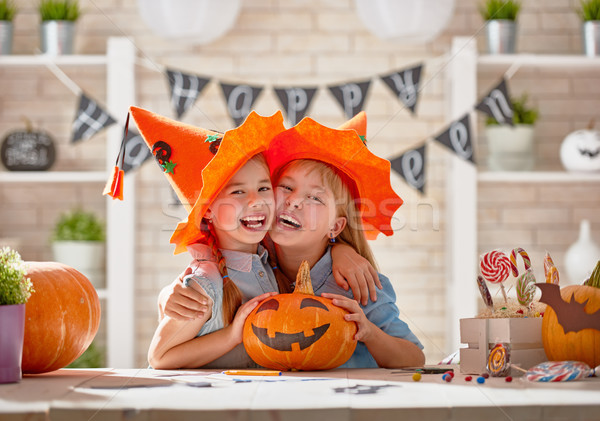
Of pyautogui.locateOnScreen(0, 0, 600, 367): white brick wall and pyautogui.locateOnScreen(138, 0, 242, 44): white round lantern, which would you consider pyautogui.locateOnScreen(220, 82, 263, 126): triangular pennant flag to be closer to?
pyautogui.locateOnScreen(138, 0, 242, 44): white round lantern

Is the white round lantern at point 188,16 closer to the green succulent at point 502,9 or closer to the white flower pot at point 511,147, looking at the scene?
the green succulent at point 502,9

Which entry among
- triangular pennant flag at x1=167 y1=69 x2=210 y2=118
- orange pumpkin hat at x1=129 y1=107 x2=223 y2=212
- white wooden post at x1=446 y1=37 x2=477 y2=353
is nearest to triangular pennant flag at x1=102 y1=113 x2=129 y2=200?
orange pumpkin hat at x1=129 y1=107 x2=223 y2=212

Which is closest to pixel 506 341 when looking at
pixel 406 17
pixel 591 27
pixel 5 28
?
pixel 406 17

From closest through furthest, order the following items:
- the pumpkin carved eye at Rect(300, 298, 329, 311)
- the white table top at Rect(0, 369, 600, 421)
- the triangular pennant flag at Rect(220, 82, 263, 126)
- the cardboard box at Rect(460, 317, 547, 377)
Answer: the white table top at Rect(0, 369, 600, 421) < the cardboard box at Rect(460, 317, 547, 377) < the pumpkin carved eye at Rect(300, 298, 329, 311) < the triangular pennant flag at Rect(220, 82, 263, 126)

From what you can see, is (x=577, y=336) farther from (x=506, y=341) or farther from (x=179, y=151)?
(x=179, y=151)

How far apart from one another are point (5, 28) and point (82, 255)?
112 centimetres

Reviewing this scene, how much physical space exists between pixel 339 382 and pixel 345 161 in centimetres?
67

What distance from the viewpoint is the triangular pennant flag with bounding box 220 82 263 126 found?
296cm

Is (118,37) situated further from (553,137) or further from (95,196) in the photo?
(553,137)

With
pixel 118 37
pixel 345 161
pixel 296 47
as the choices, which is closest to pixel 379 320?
pixel 345 161

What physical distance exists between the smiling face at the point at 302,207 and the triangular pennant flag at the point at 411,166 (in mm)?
1351

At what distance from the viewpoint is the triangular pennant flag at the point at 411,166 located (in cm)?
298

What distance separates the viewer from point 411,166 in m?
2.99

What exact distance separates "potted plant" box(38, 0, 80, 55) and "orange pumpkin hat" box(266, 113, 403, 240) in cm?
199
